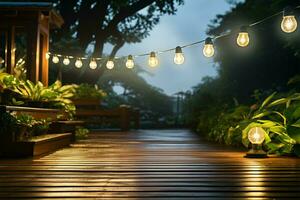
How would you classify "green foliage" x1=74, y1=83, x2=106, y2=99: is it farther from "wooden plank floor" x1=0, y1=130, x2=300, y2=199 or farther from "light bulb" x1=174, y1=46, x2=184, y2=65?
"wooden plank floor" x1=0, y1=130, x2=300, y2=199

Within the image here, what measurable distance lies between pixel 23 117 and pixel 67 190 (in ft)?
7.79

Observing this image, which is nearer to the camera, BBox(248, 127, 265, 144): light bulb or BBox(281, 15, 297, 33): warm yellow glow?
BBox(281, 15, 297, 33): warm yellow glow

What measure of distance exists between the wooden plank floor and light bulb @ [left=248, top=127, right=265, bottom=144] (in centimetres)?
31

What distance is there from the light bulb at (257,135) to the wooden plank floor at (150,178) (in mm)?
312

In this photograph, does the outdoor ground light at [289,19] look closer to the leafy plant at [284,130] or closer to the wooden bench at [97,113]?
the leafy plant at [284,130]

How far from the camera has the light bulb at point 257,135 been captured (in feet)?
15.9

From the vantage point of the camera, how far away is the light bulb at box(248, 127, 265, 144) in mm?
4832

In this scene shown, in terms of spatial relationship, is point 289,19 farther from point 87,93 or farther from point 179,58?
point 87,93

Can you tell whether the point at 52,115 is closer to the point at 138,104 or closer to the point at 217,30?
the point at 217,30

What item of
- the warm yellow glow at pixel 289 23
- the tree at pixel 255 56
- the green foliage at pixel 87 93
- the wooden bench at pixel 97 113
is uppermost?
the tree at pixel 255 56

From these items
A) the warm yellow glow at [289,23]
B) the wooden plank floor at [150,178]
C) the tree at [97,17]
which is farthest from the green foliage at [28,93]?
the tree at [97,17]

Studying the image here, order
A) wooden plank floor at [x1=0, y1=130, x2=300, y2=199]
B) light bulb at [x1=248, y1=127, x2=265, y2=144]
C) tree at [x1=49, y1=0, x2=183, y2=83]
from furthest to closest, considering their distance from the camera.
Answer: tree at [x1=49, y1=0, x2=183, y2=83] < light bulb at [x1=248, y1=127, x2=265, y2=144] < wooden plank floor at [x1=0, y1=130, x2=300, y2=199]

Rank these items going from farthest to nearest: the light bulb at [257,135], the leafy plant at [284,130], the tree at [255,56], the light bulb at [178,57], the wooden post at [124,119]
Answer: the tree at [255,56], the wooden post at [124,119], the light bulb at [178,57], the light bulb at [257,135], the leafy plant at [284,130]

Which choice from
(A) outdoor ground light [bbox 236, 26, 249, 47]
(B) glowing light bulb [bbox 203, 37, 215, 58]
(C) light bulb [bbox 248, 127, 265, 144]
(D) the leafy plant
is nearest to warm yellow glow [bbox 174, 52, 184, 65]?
(B) glowing light bulb [bbox 203, 37, 215, 58]
